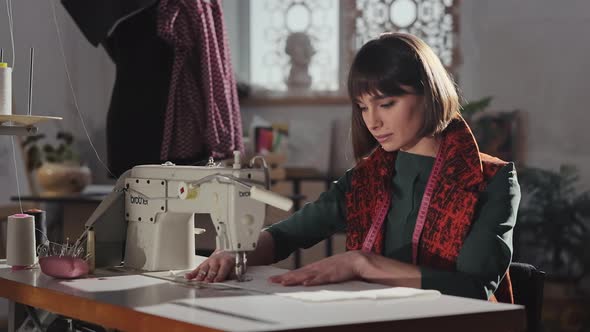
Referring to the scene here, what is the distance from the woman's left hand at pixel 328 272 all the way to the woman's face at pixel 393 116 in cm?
32

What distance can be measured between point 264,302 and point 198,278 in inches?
12.0

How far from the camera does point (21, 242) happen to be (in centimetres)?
205

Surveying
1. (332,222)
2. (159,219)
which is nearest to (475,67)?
(332,222)

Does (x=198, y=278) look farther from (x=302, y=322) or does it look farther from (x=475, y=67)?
(x=475, y=67)

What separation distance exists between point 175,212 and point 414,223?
526 mm

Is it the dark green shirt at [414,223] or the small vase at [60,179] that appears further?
the small vase at [60,179]

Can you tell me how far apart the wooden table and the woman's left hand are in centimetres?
10

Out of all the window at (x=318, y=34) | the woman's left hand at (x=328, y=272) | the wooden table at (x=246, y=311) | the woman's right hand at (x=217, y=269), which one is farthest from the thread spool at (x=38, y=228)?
the window at (x=318, y=34)

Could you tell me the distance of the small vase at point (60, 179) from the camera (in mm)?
4418

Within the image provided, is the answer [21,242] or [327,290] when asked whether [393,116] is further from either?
[21,242]

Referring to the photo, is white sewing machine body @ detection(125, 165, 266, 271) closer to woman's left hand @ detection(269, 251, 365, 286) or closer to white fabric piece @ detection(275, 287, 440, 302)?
woman's left hand @ detection(269, 251, 365, 286)

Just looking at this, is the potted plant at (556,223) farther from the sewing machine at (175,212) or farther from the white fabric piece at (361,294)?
the white fabric piece at (361,294)

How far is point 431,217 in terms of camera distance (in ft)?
6.60

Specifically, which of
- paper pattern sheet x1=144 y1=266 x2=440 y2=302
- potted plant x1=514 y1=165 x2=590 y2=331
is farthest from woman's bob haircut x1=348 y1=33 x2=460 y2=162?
potted plant x1=514 y1=165 x2=590 y2=331
